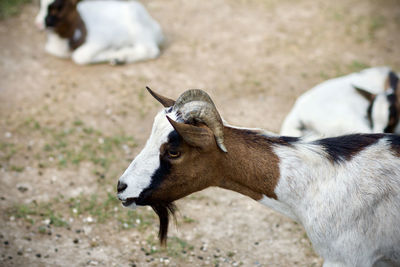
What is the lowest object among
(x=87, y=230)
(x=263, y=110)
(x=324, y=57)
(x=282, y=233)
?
(x=87, y=230)

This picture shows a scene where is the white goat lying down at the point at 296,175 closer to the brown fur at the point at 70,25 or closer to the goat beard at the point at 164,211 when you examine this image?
the goat beard at the point at 164,211

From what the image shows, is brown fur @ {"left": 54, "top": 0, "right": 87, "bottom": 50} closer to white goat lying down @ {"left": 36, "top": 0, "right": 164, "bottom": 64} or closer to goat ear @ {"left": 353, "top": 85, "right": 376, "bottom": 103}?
white goat lying down @ {"left": 36, "top": 0, "right": 164, "bottom": 64}

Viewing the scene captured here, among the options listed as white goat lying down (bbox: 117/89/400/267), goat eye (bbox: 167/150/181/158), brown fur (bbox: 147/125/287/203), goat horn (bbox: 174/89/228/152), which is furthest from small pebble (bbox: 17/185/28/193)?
goat horn (bbox: 174/89/228/152)

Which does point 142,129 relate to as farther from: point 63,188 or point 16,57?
point 16,57

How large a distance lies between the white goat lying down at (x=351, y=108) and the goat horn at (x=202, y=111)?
8.28 feet

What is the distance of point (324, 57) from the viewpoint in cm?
835

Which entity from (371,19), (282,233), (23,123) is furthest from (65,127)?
(371,19)

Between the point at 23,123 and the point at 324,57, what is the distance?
488cm

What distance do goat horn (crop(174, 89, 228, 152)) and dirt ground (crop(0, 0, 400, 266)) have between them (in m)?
1.81

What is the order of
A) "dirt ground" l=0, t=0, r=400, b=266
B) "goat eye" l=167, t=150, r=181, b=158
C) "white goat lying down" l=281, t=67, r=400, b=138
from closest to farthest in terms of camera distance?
1. "goat eye" l=167, t=150, r=181, b=158
2. "dirt ground" l=0, t=0, r=400, b=266
3. "white goat lying down" l=281, t=67, r=400, b=138

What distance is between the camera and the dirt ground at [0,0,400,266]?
16.2ft

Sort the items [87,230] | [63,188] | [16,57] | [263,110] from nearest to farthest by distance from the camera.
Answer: [87,230], [63,188], [263,110], [16,57]

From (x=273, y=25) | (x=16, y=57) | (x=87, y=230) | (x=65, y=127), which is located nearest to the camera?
(x=87, y=230)

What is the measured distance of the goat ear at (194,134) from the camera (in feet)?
10.9
